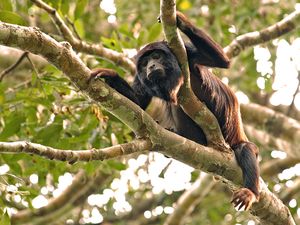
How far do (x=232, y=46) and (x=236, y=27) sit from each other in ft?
7.07

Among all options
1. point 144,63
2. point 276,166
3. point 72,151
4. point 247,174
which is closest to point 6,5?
point 144,63

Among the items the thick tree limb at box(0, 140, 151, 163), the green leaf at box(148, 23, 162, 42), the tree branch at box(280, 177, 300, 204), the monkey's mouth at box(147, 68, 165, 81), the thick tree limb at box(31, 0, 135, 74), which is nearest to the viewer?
the thick tree limb at box(0, 140, 151, 163)

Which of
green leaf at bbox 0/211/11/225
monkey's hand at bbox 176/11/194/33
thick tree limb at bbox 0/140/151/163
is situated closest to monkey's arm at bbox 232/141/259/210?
thick tree limb at bbox 0/140/151/163

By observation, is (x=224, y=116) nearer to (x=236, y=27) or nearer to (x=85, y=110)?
(x=85, y=110)

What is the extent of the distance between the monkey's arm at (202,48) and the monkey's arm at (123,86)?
0.55m

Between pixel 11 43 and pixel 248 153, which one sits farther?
pixel 248 153

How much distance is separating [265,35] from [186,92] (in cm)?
232

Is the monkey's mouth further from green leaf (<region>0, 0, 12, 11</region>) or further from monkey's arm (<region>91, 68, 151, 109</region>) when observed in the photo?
green leaf (<region>0, 0, 12, 11</region>)

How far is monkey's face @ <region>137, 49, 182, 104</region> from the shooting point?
195 inches

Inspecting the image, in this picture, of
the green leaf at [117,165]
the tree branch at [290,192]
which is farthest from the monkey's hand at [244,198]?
the tree branch at [290,192]

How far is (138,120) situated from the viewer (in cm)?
417

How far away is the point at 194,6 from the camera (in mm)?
Result: 8516

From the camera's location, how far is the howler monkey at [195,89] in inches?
188

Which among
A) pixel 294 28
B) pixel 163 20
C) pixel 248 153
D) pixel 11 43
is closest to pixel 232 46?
pixel 294 28
